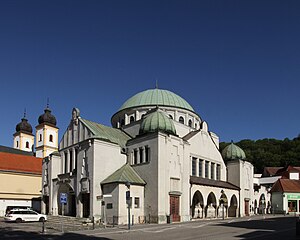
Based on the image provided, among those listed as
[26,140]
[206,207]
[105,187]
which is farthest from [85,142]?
[26,140]

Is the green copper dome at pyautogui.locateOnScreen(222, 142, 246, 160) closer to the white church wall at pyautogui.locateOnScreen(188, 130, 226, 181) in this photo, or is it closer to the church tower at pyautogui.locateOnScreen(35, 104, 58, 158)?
the white church wall at pyautogui.locateOnScreen(188, 130, 226, 181)

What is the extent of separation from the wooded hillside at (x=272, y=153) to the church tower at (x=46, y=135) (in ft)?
140

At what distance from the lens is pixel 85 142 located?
128 feet

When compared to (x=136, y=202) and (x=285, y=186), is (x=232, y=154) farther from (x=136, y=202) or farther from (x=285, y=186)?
(x=285, y=186)

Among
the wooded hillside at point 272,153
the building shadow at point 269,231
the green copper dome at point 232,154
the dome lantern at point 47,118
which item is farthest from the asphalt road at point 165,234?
the wooded hillside at point 272,153

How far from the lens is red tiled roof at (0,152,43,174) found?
55.0 meters

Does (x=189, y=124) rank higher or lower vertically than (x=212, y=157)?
higher

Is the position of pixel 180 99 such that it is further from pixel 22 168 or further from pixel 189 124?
pixel 22 168

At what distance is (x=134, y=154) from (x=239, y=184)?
57.1 ft

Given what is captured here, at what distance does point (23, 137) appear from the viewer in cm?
9425

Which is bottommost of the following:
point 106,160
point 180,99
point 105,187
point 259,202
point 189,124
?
point 259,202

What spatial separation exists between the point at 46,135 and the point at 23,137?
11.8 metres

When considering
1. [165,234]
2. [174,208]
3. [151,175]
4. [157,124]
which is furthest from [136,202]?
[165,234]

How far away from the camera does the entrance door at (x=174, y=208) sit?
122ft
